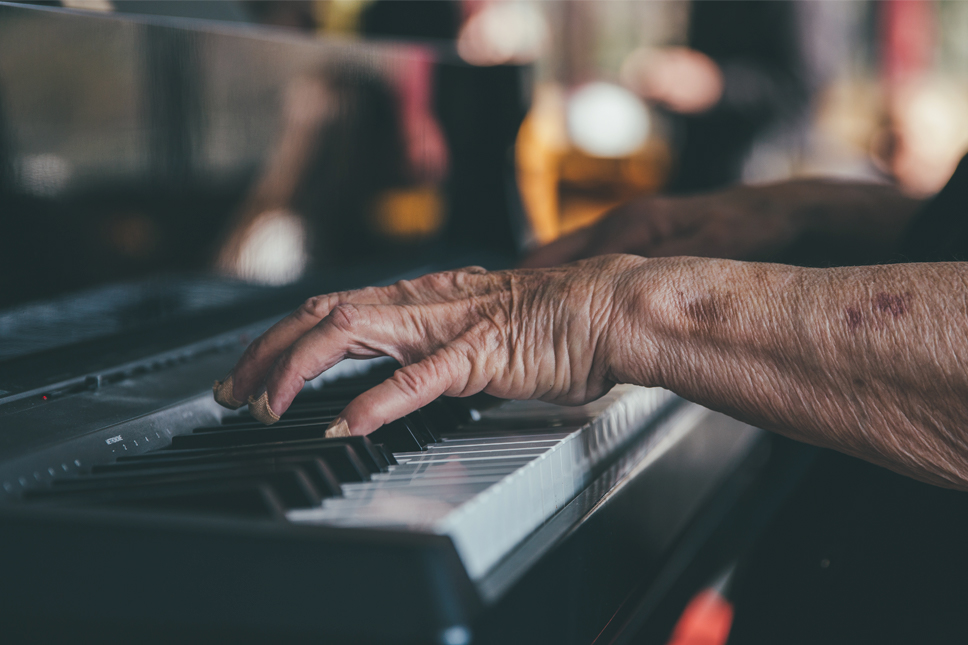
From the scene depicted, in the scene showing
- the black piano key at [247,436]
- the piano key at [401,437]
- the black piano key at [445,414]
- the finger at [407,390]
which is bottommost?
the black piano key at [445,414]

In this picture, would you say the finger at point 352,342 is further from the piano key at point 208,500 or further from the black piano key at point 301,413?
the piano key at point 208,500

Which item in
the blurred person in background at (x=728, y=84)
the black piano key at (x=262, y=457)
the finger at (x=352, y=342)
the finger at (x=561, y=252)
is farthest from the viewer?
the blurred person in background at (x=728, y=84)

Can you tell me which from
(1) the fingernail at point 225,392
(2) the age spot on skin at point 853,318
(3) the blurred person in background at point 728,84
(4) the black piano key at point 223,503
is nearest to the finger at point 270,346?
(1) the fingernail at point 225,392

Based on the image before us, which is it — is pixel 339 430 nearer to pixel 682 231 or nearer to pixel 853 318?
pixel 853 318

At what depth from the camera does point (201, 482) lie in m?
0.55

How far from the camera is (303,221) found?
1132 millimetres

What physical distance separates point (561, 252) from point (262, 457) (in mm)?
692

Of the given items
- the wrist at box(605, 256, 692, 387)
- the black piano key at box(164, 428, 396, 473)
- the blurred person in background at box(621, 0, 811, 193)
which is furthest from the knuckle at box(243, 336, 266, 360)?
the blurred person in background at box(621, 0, 811, 193)

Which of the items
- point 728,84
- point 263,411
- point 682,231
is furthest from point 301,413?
point 728,84

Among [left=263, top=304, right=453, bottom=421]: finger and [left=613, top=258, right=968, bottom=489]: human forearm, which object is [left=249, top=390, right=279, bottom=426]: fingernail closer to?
[left=263, top=304, right=453, bottom=421]: finger

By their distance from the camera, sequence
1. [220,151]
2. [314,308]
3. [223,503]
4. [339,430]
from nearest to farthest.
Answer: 1. [223,503]
2. [339,430]
3. [314,308]
4. [220,151]

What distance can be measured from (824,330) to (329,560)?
1.47ft

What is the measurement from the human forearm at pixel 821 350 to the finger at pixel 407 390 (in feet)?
0.48

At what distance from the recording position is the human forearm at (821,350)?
0.65 m
